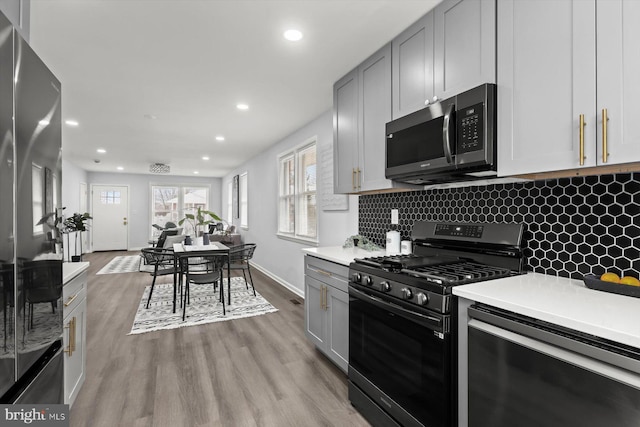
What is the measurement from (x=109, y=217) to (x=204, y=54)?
30.4 feet

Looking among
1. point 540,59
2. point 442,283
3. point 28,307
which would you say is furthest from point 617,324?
point 28,307

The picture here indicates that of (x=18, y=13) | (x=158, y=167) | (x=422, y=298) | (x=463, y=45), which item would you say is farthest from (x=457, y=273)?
(x=158, y=167)

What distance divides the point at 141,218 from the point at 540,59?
433 inches

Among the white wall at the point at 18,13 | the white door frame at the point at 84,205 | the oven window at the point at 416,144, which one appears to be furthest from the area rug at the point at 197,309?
the white door frame at the point at 84,205

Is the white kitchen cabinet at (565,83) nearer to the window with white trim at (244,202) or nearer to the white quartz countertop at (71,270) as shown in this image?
the white quartz countertop at (71,270)

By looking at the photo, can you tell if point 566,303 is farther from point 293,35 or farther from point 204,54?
point 204,54

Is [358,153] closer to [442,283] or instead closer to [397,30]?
[397,30]

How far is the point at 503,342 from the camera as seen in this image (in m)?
1.24

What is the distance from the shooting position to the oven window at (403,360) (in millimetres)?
1473

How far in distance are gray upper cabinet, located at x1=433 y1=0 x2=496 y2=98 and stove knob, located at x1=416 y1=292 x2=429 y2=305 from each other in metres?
1.09

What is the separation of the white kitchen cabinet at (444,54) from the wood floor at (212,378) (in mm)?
1984

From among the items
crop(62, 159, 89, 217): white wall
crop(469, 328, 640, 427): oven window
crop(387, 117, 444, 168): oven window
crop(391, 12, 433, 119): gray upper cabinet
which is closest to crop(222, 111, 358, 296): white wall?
crop(387, 117, 444, 168): oven window

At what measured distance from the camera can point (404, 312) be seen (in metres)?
1.66

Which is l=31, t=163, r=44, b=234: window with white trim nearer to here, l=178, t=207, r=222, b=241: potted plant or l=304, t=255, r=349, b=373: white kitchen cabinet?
l=304, t=255, r=349, b=373: white kitchen cabinet
